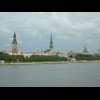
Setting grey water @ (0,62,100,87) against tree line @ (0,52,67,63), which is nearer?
grey water @ (0,62,100,87)

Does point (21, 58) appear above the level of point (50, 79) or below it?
below

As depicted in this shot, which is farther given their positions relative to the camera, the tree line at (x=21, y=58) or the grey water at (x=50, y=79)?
the tree line at (x=21, y=58)

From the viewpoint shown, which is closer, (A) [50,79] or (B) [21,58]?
(A) [50,79]

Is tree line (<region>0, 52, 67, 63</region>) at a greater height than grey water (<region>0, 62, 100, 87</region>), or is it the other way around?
grey water (<region>0, 62, 100, 87</region>)

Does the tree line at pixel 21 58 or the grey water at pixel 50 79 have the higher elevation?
the grey water at pixel 50 79
